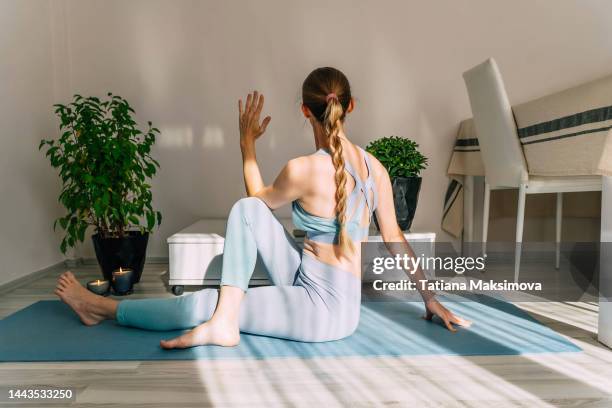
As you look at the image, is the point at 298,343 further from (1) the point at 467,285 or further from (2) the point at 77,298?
(1) the point at 467,285

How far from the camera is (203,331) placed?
143 cm

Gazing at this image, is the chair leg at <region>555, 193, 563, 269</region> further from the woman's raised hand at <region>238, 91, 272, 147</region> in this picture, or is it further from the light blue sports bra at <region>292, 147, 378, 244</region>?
the woman's raised hand at <region>238, 91, 272, 147</region>

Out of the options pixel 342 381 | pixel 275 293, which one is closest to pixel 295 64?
pixel 275 293

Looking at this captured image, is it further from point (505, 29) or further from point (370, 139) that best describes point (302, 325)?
point (505, 29)

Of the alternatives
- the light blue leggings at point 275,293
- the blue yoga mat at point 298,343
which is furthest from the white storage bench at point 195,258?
the light blue leggings at point 275,293

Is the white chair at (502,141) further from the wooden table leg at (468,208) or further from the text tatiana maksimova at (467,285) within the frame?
the wooden table leg at (468,208)

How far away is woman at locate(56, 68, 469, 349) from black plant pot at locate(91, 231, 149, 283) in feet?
2.31

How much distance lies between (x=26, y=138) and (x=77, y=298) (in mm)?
1129

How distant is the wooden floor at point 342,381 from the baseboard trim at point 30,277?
982 millimetres

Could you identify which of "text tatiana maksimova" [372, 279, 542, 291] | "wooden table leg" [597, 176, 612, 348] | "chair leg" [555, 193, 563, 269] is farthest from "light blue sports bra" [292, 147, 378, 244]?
"chair leg" [555, 193, 563, 269]

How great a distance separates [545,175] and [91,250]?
230 cm

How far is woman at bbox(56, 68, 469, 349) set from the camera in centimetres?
141

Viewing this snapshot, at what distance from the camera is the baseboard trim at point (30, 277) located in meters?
2.17

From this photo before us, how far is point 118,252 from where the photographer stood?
2.24 m
